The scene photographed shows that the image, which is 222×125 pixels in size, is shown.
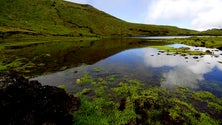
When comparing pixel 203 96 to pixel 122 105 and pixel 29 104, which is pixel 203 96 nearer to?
pixel 122 105

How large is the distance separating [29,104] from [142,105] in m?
13.3

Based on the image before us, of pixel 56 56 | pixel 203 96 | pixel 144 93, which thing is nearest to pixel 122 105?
pixel 144 93

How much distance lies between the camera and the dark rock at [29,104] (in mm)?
12773

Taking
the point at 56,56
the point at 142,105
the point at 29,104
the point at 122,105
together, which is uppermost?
the point at 29,104

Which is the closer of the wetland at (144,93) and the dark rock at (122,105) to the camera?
the wetland at (144,93)

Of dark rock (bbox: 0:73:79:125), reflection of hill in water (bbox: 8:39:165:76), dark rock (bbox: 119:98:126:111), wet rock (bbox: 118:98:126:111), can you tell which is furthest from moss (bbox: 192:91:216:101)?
reflection of hill in water (bbox: 8:39:165:76)

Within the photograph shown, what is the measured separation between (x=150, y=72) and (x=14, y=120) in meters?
34.2

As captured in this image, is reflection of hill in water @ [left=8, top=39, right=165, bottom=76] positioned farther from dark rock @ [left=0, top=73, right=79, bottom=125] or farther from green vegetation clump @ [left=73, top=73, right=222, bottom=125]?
dark rock @ [left=0, top=73, right=79, bottom=125]

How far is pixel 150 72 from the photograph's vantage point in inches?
1687

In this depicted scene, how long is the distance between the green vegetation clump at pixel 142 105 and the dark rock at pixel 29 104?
8.54 ft

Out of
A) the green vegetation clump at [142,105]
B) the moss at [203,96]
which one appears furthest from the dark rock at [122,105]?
the moss at [203,96]

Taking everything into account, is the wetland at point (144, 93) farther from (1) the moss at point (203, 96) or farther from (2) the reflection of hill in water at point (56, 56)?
(2) the reflection of hill in water at point (56, 56)

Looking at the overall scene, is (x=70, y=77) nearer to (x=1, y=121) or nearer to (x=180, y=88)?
(x=180, y=88)

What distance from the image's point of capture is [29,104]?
14.2 metres
